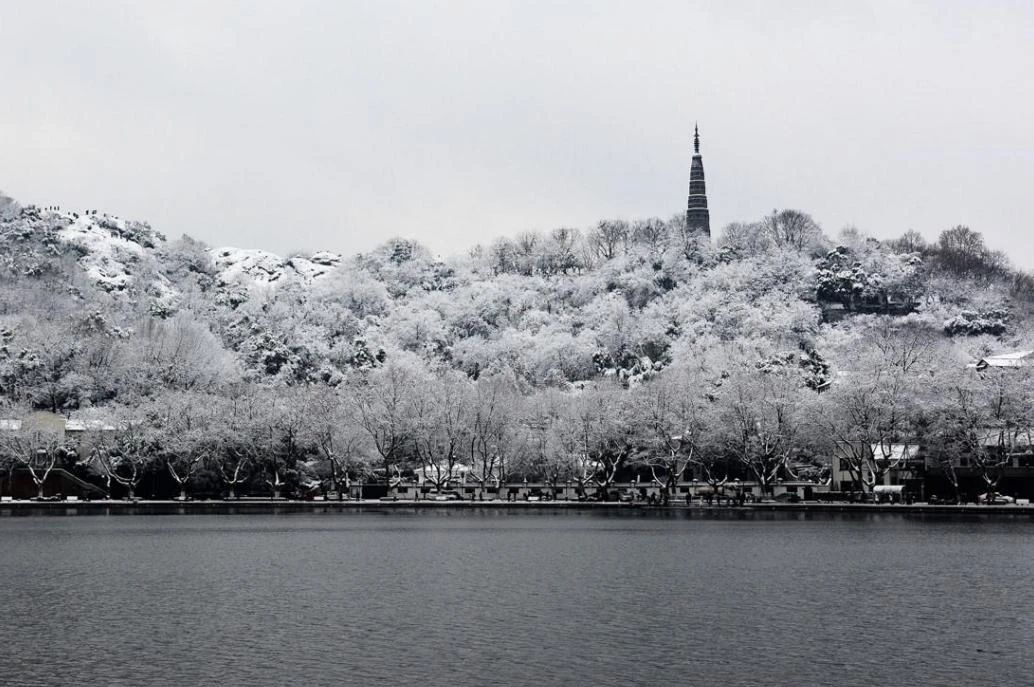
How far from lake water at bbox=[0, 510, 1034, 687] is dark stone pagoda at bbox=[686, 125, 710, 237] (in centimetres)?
13253

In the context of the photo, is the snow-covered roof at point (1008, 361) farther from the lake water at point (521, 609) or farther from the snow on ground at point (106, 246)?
the snow on ground at point (106, 246)

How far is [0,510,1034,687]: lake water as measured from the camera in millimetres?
25719

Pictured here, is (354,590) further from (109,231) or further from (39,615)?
(109,231)

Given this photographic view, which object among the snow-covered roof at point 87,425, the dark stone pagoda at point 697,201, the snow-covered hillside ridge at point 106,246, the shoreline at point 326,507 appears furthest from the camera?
the dark stone pagoda at point 697,201

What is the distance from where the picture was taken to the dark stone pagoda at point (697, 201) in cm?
18900

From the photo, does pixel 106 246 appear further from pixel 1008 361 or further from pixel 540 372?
pixel 1008 361

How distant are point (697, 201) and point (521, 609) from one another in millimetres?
163447

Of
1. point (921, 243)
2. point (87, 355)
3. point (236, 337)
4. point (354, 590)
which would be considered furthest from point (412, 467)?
point (921, 243)

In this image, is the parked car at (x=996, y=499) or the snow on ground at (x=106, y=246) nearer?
the parked car at (x=996, y=499)

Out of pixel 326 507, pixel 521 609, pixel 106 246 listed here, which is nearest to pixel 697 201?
pixel 106 246

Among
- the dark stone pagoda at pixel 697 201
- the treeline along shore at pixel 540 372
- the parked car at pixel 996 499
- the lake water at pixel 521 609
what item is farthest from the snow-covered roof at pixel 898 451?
the dark stone pagoda at pixel 697 201

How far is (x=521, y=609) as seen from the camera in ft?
111

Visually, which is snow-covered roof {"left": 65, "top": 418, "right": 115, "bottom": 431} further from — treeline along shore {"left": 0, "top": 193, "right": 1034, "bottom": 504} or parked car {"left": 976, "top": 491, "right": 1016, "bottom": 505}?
parked car {"left": 976, "top": 491, "right": 1016, "bottom": 505}

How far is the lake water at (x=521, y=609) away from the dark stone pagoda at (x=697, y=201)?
132529 mm
